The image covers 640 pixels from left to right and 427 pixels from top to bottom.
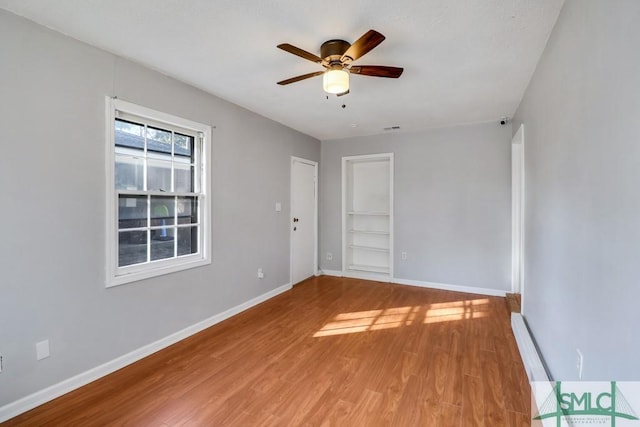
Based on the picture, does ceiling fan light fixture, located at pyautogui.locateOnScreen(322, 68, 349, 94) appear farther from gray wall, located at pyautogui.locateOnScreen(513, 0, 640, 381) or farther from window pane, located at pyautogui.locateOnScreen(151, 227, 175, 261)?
window pane, located at pyautogui.locateOnScreen(151, 227, 175, 261)

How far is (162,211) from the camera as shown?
277 cm

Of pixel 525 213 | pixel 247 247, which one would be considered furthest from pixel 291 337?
pixel 525 213

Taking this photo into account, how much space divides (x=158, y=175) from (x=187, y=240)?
727 mm

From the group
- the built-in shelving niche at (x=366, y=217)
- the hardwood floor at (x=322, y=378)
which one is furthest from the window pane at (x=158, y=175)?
the built-in shelving niche at (x=366, y=217)

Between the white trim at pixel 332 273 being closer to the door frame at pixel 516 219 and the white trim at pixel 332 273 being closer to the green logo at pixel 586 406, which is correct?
the door frame at pixel 516 219

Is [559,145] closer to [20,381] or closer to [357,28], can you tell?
[357,28]

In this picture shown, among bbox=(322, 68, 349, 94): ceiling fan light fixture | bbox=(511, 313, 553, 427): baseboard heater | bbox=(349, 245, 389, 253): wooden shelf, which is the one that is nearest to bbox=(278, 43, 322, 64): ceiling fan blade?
bbox=(322, 68, 349, 94): ceiling fan light fixture

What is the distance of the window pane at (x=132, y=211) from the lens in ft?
7.97

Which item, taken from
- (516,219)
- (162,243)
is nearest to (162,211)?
(162,243)

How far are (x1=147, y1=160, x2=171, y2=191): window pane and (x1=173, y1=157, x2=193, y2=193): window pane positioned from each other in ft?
0.28

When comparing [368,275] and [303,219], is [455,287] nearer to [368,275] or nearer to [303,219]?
[368,275]

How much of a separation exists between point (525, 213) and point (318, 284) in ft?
10.0

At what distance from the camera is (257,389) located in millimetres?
2092

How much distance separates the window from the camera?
2.37 meters
